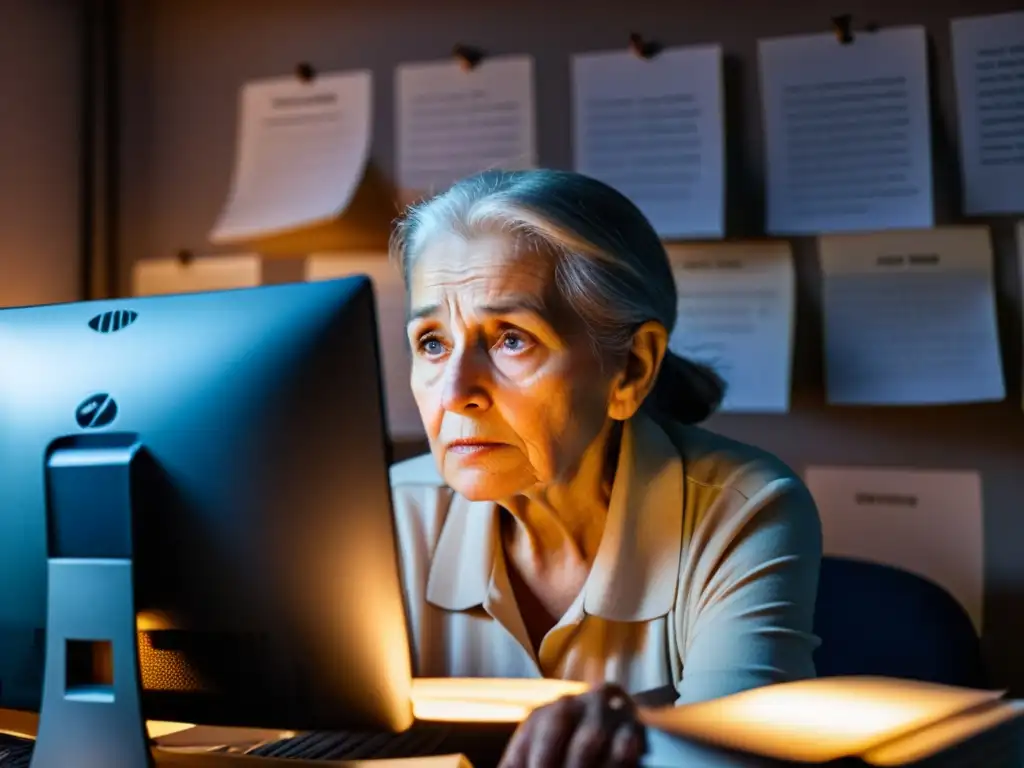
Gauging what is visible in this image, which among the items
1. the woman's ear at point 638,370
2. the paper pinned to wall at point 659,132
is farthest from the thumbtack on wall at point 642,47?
the woman's ear at point 638,370

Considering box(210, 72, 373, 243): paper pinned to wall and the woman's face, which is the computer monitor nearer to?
the woman's face

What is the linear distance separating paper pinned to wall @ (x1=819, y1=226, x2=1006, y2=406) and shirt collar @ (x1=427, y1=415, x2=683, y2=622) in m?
0.35

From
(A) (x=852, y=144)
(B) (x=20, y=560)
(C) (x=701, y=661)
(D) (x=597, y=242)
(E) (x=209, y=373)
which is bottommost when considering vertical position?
(C) (x=701, y=661)

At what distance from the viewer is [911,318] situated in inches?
50.1

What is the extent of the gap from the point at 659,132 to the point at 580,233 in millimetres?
477

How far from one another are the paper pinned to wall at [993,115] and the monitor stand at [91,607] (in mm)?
1052

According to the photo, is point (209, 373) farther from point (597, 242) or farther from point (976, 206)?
point (976, 206)

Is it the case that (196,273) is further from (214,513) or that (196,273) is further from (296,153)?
(214,513)

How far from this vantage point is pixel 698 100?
4.42 feet

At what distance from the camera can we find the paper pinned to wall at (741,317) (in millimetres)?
1309

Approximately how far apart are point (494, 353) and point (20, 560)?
436mm

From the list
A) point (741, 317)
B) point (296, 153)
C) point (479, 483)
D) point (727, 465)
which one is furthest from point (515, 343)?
point (296, 153)

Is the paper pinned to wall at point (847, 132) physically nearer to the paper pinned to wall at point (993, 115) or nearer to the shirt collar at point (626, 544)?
the paper pinned to wall at point (993, 115)

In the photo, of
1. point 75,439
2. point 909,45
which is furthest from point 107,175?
point 909,45
